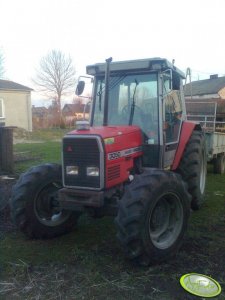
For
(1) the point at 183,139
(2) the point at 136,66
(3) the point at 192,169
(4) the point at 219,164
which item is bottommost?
(4) the point at 219,164

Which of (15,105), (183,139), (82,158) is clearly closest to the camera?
(82,158)

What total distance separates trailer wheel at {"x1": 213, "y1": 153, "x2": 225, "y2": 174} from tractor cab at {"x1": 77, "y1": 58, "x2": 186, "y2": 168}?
4.54 m

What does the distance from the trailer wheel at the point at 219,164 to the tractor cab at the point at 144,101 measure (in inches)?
179

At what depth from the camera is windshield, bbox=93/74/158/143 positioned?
5.33 metres

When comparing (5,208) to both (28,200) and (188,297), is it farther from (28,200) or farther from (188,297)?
(188,297)

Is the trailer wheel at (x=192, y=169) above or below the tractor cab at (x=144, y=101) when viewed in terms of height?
below

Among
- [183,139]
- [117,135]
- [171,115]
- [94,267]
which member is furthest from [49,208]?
[183,139]

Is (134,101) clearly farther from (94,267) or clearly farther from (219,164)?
(219,164)

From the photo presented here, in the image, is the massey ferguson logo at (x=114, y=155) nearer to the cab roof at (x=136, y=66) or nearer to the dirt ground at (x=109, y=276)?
the dirt ground at (x=109, y=276)

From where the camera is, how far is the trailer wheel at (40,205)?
492 centimetres

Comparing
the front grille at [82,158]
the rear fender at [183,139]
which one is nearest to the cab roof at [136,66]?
the rear fender at [183,139]

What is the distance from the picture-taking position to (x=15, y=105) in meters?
28.9

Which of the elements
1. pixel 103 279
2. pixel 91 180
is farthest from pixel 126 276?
pixel 91 180

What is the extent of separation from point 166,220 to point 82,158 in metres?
1.34
